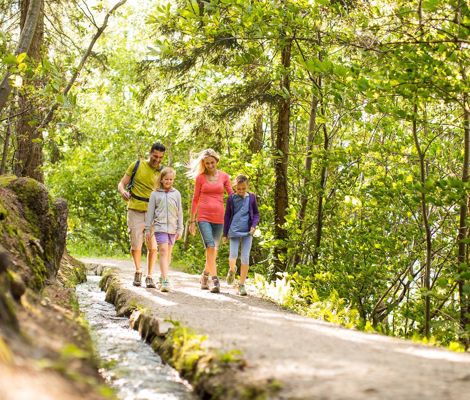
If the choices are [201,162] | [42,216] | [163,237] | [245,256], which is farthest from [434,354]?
[42,216]

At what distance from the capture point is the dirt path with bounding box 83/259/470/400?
3619mm

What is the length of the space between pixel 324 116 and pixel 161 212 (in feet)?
10.6

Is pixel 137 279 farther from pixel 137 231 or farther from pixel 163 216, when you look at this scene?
pixel 163 216

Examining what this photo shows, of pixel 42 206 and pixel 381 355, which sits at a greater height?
pixel 42 206

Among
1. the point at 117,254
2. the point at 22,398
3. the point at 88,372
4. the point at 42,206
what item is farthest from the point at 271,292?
the point at 117,254

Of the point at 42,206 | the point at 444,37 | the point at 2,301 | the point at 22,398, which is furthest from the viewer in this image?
the point at 42,206

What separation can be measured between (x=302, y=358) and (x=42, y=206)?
6144 millimetres

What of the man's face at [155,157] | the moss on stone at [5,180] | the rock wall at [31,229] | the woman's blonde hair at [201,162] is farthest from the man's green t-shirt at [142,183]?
the moss on stone at [5,180]

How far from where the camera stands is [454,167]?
39.8ft

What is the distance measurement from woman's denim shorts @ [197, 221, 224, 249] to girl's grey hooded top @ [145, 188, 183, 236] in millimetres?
525

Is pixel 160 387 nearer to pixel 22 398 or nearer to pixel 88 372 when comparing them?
pixel 88 372

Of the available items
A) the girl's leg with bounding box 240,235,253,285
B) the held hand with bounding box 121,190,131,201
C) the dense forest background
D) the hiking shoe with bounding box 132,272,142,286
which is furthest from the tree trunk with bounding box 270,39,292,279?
the held hand with bounding box 121,190,131,201

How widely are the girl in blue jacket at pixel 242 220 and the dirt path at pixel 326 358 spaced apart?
241 cm

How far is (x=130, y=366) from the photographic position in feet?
17.0
